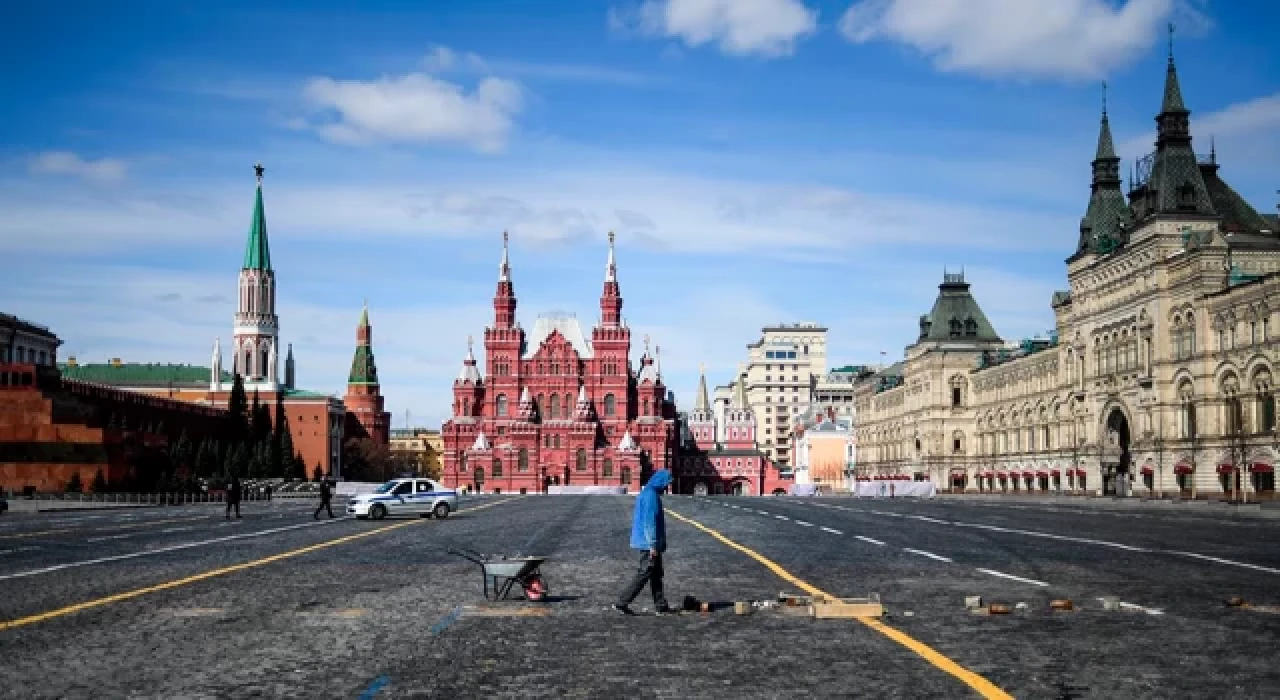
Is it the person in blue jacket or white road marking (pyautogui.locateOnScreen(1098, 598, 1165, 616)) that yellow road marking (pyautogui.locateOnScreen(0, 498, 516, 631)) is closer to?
the person in blue jacket

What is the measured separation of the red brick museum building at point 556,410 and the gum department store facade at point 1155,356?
49723mm

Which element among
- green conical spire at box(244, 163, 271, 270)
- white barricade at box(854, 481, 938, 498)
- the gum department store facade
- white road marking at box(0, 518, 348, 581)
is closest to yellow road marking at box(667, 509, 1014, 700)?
white road marking at box(0, 518, 348, 581)

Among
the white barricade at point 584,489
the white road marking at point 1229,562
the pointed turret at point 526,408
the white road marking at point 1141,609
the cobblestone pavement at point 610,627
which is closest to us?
the cobblestone pavement at point 610,627

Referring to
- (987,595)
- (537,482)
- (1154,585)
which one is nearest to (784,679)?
(987,595)

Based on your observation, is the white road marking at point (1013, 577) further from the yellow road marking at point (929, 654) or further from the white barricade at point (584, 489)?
the white barricade at point (584, 489)

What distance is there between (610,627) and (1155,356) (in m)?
72.1

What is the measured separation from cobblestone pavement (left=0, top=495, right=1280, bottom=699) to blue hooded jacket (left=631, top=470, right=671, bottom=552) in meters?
0.99

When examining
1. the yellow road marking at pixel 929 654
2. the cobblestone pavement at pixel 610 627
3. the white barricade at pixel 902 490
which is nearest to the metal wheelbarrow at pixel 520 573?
the cobblestone pavement at pixel 610 627

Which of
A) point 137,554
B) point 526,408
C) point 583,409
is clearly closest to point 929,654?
point 137,554

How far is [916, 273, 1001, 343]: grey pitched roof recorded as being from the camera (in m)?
129

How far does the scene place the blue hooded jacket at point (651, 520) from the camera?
15336 millimetres

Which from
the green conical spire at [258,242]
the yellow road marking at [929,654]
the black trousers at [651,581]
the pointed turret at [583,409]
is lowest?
the yellow road marking at [929,654]

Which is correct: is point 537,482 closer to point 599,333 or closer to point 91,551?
point 599,333

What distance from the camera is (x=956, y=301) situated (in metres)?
130
